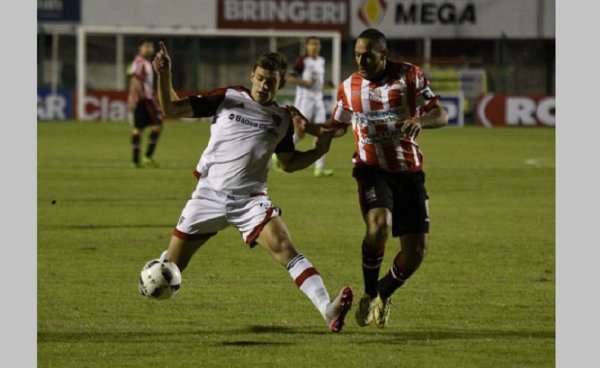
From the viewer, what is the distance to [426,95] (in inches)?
378

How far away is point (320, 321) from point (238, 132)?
171 cm

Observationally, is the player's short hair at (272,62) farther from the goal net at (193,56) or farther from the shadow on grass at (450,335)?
the goal net at (193,56)

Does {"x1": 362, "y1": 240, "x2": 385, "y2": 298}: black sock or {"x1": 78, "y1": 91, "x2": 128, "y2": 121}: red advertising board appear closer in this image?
{"x1": 362, "y1": 240, "x2": 385, "y2": 298}: black sock

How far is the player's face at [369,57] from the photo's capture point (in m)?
9.38

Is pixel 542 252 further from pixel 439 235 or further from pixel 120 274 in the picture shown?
pixel 120 274

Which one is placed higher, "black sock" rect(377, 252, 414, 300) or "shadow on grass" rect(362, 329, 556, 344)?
"black sock" rect(377, 252, 414, 300)

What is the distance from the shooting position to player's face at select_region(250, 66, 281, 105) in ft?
28.9

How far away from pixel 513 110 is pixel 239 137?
117 ft

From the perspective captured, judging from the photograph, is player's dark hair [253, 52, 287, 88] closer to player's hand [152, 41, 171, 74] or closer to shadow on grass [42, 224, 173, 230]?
player's hand [152, 41, 171, 74]

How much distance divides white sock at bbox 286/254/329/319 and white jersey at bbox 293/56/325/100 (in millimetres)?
14537

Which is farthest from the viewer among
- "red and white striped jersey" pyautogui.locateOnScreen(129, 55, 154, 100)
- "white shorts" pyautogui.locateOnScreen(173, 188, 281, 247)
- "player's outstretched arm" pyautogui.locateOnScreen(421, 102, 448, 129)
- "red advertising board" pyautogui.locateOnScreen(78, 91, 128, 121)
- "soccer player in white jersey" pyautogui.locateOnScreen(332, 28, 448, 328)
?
"red advertising board" pyautogui.locateOnScreen(78, 91, 128, 121)

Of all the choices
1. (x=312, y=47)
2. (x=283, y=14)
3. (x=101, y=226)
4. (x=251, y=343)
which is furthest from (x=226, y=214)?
(x=283, y=14)

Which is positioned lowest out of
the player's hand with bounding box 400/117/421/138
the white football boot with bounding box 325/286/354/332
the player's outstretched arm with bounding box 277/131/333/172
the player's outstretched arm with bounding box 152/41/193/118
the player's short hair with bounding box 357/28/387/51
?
the white football boot with bounding box 325/286/354/332

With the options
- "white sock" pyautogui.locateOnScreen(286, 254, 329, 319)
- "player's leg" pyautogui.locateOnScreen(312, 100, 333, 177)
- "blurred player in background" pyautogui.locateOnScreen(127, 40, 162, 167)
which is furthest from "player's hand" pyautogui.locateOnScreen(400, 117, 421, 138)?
"blurred player in background" pyautogui.locateOnScreen(127, 40, 162, 167)
